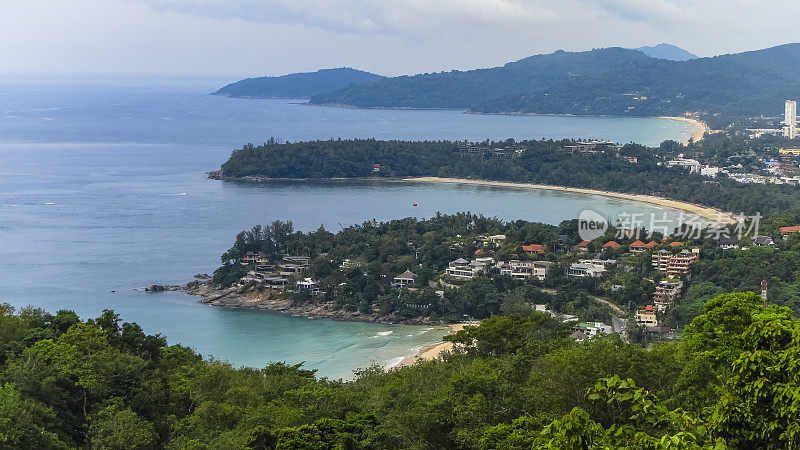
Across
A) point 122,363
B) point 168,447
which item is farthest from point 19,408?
point 122,363

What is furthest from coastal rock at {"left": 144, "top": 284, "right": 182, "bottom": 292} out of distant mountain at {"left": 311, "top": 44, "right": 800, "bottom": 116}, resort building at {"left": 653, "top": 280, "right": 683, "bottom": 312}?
distant mountain at {"left": 311, "top": 44, "right": 800, "bottom": 116}

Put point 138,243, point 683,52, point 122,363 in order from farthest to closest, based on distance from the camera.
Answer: point 683,52 → point 138,243 → point 122,363

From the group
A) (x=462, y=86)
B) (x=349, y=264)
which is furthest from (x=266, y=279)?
(x=462, y=86)

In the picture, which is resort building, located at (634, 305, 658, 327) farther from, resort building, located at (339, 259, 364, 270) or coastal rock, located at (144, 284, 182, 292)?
coastal rock, located at (144, 284, 182, 292)

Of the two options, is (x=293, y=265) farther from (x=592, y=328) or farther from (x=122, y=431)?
(x=122, y=431)

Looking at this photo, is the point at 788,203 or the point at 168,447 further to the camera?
the point at 788,203

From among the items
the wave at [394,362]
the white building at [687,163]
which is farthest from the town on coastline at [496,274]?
the white building at [687,163]

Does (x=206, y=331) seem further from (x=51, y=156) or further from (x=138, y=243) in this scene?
(x=51, y=156)
